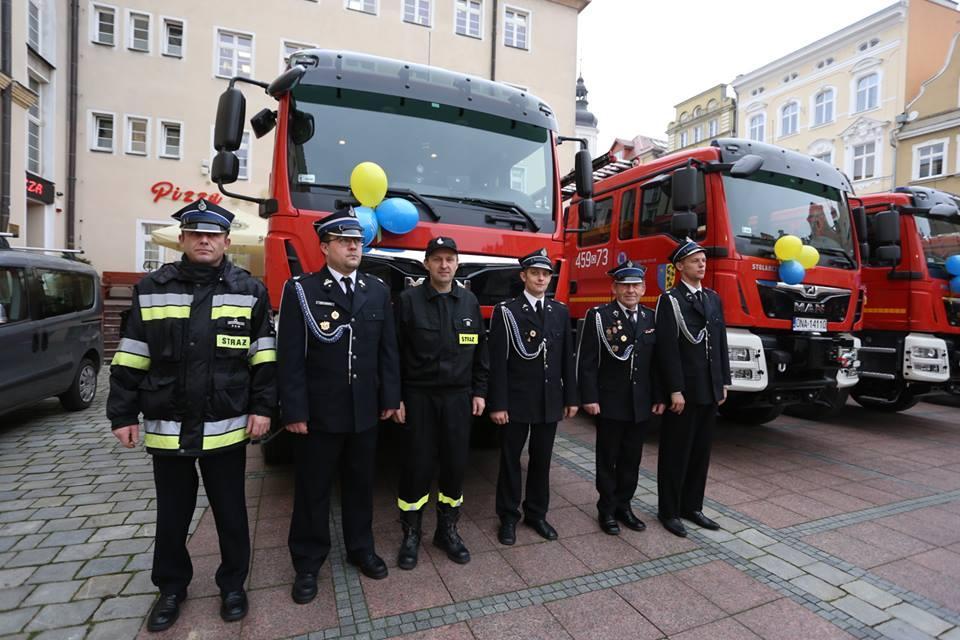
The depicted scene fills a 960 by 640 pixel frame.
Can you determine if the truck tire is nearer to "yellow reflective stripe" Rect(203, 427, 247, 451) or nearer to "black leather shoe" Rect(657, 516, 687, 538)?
"black leather shoe" Rect(657, 516, 687, 538)

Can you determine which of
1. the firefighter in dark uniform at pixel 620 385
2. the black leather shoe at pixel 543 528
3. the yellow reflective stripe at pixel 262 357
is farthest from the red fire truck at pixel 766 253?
the yellow reflective stripe at pixel 262 357

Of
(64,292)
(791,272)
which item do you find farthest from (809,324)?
(64,292)

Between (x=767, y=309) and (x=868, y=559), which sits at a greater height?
(x=767, y=309)

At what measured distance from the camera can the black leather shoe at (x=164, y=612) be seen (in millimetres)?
2486

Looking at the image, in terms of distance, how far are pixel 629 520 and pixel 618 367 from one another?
1.08m

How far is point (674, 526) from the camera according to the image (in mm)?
3695

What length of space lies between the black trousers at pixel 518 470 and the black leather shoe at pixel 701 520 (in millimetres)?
1098

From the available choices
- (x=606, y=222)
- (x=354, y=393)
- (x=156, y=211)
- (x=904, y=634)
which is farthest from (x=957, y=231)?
(x=156, y=211)

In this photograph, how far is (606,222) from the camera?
6891mm

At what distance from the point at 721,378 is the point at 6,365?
6514 millimetres

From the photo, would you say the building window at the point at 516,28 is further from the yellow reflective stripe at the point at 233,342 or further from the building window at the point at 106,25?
the yellow reflective stripe at the point at 233,342

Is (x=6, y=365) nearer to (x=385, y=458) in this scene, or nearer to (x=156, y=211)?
(x=385, y=458)

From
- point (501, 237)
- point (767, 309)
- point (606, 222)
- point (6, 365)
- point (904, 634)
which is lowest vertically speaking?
point (904, 634)

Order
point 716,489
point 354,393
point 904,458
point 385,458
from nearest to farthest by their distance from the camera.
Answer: point 354,393 < point 716,489 < point 385,458 < point 904,458
